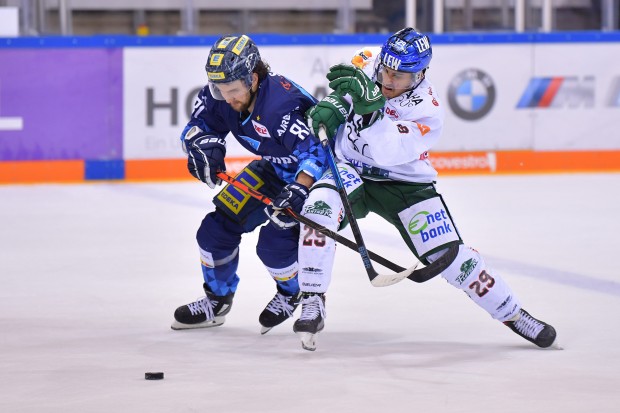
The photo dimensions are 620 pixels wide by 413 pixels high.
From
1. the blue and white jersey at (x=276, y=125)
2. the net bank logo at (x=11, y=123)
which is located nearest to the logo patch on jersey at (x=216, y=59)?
the blue and white jersey at (x=276, y=125)

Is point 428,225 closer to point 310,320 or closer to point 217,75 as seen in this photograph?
point 310,320

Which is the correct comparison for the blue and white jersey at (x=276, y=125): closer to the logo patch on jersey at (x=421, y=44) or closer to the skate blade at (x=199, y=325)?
the logo patch on jersey at (x=421, y=44)

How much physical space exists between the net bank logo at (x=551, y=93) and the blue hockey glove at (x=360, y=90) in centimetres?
585

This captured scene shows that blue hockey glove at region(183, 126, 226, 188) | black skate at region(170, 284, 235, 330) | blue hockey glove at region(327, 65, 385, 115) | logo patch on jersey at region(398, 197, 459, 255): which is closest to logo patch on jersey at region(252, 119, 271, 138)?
blue hockey glove at region(183, 126, 226, 188)

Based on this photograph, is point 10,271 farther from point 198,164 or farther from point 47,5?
point 47,5

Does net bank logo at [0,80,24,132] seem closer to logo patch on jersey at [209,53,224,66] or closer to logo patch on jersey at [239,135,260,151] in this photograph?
logo patch on jersey at [239,135,260,151]

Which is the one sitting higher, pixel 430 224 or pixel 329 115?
pixel 329 115

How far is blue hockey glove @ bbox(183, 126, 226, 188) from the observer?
166 inches

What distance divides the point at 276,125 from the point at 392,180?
0.43 metres

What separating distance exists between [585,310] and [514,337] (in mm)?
559

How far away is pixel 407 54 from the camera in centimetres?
406

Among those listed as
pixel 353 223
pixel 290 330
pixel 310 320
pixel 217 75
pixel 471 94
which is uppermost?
pixel 217 75

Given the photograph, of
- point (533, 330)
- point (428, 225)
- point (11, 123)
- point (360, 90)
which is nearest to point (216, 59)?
point (360, 90)

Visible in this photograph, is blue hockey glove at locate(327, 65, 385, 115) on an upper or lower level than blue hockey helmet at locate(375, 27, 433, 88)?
lower
